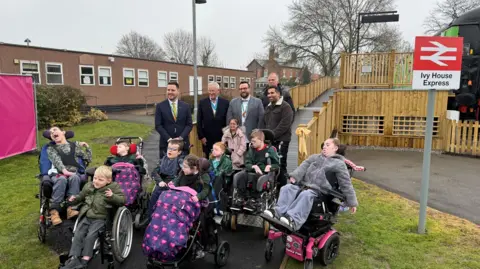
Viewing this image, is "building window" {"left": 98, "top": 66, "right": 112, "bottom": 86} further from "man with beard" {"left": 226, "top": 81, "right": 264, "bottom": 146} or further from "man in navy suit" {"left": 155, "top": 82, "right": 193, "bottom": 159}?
"man with beard" {"left": 226, "top": 81, "right": 264, "bottom": 146}

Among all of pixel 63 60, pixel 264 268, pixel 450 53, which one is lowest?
pixel 264 268

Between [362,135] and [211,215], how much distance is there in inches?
405

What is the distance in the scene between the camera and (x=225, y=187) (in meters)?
4.97

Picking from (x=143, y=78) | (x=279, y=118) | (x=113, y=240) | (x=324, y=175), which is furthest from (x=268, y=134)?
(x=143, y=78)

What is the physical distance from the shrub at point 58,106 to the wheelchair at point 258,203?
37.2ft

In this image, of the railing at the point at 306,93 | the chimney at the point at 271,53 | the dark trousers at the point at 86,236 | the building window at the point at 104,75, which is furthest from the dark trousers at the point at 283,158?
the chimney at the point at 271,53

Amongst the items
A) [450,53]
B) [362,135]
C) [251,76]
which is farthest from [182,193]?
[251,76]

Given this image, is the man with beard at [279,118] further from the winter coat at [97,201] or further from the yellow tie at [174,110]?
the winter coat at [97,201]

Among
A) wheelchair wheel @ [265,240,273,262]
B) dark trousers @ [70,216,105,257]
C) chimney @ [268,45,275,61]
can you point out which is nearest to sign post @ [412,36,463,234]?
→ wheelchair wheel @ [265,240,273,262]

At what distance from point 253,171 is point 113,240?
2.03m

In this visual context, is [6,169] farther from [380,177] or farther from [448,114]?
[448,114]

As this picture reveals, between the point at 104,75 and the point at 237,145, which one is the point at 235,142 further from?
the point at 104,75

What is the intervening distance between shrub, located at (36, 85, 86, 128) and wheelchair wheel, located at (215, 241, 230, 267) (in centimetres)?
1221

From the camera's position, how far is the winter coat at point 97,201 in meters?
3.73
